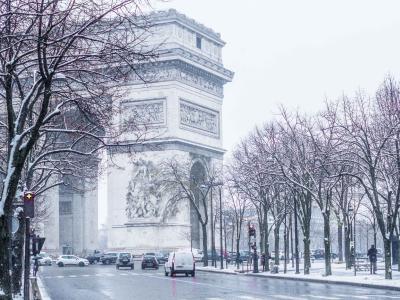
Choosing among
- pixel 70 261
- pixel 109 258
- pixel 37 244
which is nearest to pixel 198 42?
pixel 109 258

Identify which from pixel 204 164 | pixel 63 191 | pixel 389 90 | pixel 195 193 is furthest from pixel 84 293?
pixel 63 191

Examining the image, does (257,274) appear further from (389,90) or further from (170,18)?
(170,18)

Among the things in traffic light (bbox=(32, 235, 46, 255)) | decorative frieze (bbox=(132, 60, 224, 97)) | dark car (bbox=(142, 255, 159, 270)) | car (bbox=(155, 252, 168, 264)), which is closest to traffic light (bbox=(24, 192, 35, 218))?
traffic light (bbox=(32, 235, 46, 255))

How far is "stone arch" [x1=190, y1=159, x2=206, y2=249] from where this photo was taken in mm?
84812

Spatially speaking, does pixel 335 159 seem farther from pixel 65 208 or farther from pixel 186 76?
pixel 65 208

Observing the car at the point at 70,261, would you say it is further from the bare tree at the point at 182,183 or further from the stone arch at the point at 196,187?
the stone arch at the point at 196,187

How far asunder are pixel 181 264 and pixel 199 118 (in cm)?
3832

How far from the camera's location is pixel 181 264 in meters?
56.7

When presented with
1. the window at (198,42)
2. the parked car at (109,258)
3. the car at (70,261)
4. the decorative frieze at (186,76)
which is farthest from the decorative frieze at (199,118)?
the car at (70,261)

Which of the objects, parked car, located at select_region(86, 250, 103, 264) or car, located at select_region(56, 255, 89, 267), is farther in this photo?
parked car, located at select_region(86, 250, 103, 264)

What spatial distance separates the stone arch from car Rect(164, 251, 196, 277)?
81.8ft

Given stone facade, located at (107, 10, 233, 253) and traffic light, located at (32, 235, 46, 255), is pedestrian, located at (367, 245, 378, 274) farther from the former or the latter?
stone facade, located at (107, 10, 233, 253)

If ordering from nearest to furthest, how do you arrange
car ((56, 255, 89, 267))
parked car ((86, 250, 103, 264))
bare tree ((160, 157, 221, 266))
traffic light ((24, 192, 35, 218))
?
traffic light ((24, 192, 35, 218)), bare tree ((160, 157, 221, 266)), car ((56, 255, 89, 267)), parked car ((86, 250, 103, 264))

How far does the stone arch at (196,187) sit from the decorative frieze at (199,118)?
3927 mm
